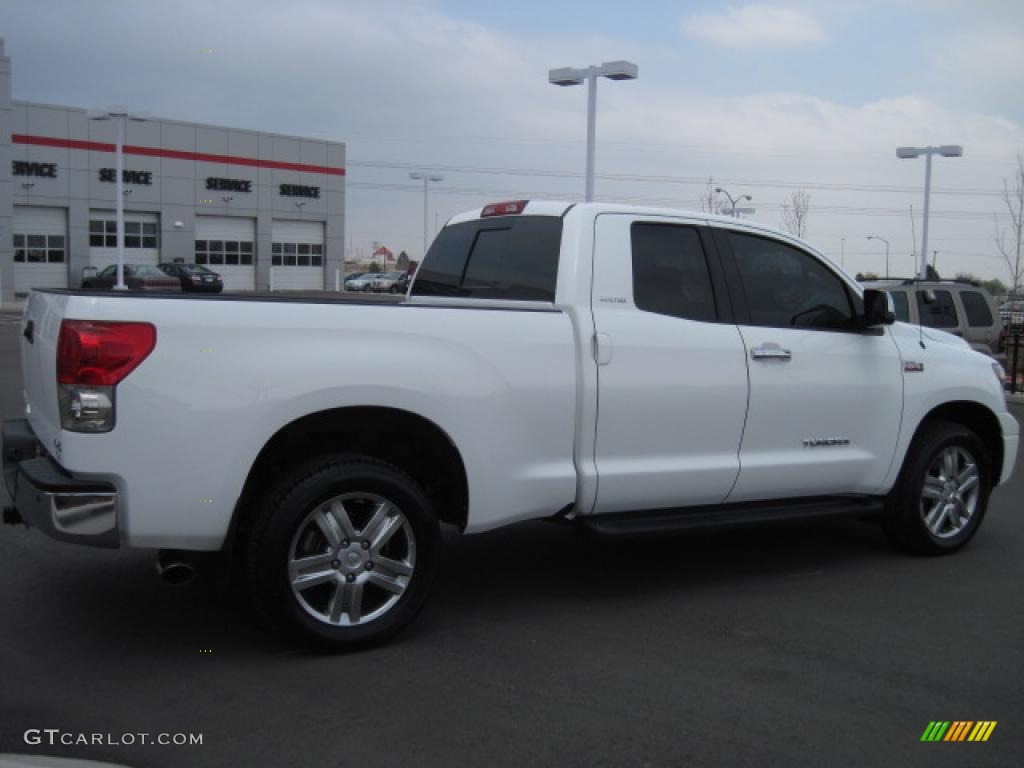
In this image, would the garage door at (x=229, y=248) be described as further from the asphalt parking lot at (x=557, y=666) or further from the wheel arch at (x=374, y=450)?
the wheel arch at (x=374, y=450)

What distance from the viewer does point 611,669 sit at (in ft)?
14.7

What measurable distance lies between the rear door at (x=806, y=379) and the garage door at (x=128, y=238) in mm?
52169

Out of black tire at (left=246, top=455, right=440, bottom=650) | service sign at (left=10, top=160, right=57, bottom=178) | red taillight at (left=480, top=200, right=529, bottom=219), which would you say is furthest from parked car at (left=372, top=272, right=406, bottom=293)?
black tire at (left=246, top=455, right=440, bottom=650)

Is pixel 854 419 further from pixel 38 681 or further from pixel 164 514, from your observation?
pixel 38 681

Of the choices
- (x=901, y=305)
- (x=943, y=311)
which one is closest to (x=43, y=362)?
(x=901, y=305)

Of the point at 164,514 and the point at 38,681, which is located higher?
the point at 164,514

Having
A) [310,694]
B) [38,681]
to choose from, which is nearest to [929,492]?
[310,694]

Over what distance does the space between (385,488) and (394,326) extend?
2.31 feet

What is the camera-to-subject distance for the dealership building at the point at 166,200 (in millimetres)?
51500

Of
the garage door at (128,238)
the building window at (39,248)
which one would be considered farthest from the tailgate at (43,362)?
the garage door at (128,238)

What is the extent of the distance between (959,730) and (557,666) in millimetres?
1590

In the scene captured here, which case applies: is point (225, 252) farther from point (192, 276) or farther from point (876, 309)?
point (876, 309)

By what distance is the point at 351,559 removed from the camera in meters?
4.55

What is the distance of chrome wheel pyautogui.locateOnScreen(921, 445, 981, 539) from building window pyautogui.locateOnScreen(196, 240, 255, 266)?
185 ft
